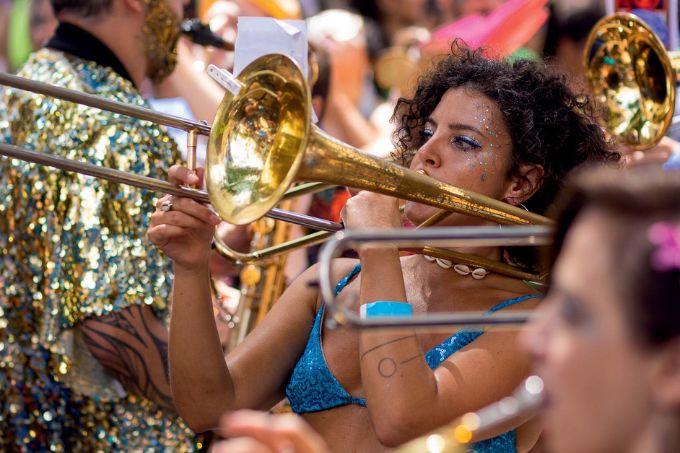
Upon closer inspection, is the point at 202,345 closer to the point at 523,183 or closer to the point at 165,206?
the point at 165,206

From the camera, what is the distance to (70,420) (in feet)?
12.4

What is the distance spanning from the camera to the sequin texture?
366cm

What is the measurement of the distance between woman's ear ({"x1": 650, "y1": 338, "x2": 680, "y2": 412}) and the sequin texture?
240 centimetres

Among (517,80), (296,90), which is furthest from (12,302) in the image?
(517,80)

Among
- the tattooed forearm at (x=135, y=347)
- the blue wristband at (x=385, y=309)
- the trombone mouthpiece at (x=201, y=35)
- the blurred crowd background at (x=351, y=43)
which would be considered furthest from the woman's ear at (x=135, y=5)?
the blue wristband at (x=385, y=309)

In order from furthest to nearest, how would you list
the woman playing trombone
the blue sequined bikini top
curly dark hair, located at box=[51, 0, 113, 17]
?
curly dark hair, located at box=[51, 0, 113, 17], the blue sequined bikini top, the woman playing trombone

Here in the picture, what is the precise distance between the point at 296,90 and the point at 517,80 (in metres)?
0.78

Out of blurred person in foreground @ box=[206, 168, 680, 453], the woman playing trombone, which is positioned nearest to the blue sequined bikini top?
the woman playing trombone

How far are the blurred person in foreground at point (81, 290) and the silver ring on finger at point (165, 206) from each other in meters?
0.66

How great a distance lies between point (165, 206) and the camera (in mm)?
3023

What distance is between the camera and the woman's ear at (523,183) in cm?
319

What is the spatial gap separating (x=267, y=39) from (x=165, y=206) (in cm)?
59

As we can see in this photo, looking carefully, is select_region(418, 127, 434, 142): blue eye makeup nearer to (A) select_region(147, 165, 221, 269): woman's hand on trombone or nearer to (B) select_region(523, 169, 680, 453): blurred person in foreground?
(A) select_region(147, 165, 221, 269): woman's hand on trombone

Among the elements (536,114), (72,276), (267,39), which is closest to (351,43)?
(72,276)
